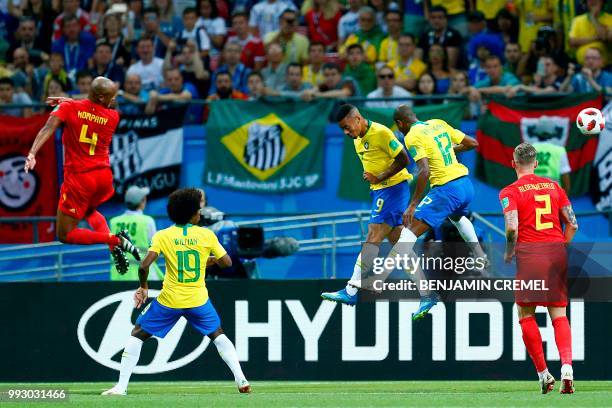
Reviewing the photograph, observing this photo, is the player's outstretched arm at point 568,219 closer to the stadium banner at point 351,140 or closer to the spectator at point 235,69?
the stadium banner at point 351,140

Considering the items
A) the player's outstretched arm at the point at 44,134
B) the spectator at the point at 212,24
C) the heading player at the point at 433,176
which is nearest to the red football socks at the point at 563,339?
the heading player at the point at 433,176

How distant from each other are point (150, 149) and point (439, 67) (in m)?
4.31

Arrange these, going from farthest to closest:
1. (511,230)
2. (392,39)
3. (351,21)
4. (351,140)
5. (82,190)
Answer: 1. (351,21)
2. (392,39)
3. (351,140)
4. (82,190)
5. (511,230)

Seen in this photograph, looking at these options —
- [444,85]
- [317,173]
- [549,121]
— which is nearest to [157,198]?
→ [317,173]

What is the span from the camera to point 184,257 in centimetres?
1208

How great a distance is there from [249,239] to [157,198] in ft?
14.7

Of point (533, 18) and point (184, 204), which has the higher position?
point (533, 18)

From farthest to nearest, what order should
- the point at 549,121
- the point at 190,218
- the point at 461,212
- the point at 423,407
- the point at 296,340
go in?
the point at 549,121 → the point at 296,340 → the point at 461,212 → the point at 190,218 → the point at 423,407

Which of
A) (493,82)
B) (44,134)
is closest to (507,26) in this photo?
(493,82)

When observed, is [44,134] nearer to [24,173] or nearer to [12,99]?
[24,173]

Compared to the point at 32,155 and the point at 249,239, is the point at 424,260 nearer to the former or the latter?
the point at 249,239

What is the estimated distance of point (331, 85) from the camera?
18844mm

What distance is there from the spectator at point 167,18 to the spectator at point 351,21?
275 centimetres

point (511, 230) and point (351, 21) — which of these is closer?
point (511, 230)
